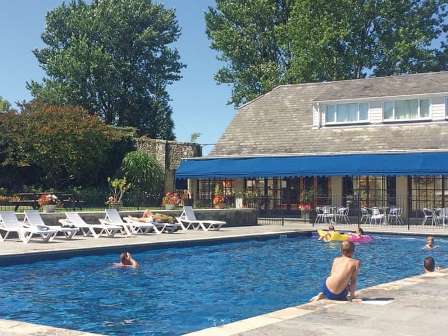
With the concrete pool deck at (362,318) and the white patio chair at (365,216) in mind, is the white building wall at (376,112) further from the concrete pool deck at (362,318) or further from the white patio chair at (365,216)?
the concrete pool deck at (362,318)

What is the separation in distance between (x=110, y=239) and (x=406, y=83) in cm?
2060

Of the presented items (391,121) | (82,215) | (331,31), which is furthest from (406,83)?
(82,215)

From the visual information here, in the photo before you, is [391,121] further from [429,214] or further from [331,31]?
[331,31]

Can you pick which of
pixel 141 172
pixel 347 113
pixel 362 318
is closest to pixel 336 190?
pixel 347 113

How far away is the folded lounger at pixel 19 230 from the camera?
19836 millimetres

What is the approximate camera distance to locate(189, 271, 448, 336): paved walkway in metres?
7.68

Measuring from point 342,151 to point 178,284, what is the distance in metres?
19.7

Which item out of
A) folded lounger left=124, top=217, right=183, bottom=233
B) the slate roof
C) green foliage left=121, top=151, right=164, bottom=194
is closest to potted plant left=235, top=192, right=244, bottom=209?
the slate roof

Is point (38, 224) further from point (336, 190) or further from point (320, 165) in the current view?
point (336, 190)

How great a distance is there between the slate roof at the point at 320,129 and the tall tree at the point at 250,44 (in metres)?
12.7

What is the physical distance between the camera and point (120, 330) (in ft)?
34.1

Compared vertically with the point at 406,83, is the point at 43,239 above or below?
below

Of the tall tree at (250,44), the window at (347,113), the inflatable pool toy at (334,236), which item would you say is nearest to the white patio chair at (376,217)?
the window at (347,113)

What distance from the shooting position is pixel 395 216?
98.9 ft
